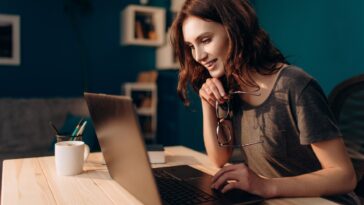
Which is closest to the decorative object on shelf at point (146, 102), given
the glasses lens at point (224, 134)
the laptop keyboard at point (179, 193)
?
the glasses lens at point (224, 134)

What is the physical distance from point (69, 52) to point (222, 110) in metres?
2.25

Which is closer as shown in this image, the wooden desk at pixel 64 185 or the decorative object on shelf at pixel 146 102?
the wooden desk at pixel 64 185

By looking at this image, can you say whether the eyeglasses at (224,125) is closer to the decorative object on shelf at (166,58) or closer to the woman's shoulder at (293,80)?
the woman's shoulder at (293,80)

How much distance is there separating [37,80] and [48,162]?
2060mm

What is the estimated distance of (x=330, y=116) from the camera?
0.93m

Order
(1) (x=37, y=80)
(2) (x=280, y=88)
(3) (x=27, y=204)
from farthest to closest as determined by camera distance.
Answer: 1. (1) (x=37, y=80)
2. (2) (x=280, y=88)
3. (3) (x=27, y=204)

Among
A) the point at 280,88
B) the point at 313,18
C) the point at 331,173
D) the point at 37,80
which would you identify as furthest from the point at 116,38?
the point at 331,173

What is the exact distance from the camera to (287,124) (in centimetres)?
104

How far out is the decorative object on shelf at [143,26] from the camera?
3018 millimetres

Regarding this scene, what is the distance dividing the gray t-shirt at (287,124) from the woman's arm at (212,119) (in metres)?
0.09

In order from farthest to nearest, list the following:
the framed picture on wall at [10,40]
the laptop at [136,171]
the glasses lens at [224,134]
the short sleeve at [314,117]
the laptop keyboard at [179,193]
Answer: the framed picture on wall at [10,40]
the glasses lens at [224,134]
the short sleeve at [314,117]
the laptop keyboard at [179,193]
the laptop at [136,171]

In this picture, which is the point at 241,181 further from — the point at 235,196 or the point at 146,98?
the point at 146,98

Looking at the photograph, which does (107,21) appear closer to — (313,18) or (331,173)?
(313,18)

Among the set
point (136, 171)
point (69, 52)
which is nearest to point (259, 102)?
point (136, 171)
